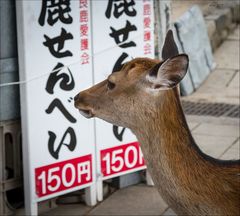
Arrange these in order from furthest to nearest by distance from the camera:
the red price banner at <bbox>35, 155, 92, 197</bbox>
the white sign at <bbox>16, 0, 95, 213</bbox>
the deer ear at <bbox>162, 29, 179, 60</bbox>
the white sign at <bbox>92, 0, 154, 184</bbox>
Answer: the white sign at <bbox>92, 0, 154, 184</bbox>
the red price banner at <bbox>35, 155, 92, 197</bbox>
the white sign at <bbox>16, 0, 95, 213</bbox>
the deer ear at <bbox>162, 29, 179, 60</bbox>

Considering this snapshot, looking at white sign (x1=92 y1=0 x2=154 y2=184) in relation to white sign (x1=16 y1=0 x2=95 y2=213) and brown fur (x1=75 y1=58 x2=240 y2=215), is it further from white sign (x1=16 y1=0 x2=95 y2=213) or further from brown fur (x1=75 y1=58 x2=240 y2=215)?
brown fur (x1=75 y1=58 x2=240 y2=215)

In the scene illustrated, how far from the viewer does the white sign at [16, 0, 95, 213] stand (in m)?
6.71

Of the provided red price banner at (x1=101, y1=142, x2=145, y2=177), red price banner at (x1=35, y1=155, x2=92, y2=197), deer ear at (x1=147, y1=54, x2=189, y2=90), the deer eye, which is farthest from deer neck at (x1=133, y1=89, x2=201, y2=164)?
red price banner at (x1=101, y1=142, x2=145, y2=177)

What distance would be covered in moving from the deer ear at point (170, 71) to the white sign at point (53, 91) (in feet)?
7.65

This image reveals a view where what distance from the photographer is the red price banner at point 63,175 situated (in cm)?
695

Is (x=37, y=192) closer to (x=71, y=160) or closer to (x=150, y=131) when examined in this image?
(x=71, y=160)

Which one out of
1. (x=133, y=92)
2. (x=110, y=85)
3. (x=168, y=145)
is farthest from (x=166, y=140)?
(x=110, y=85)

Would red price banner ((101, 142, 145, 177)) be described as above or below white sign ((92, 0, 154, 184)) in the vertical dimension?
below

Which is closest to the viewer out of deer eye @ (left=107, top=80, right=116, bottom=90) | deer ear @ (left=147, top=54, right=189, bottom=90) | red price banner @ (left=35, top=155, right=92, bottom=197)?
deer ear @ (left=147, top=54, right=189, bottom=90)

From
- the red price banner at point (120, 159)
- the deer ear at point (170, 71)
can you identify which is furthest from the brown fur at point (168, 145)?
the red price banner at point (120, 159)

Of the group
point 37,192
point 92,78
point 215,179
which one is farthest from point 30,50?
point 215,179

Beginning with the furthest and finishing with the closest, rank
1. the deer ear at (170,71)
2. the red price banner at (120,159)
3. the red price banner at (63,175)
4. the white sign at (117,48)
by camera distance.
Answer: the red price banner at (120,159) < the white sign at (117,48) < the red price banner at (63,175) < the deer ear at (170,71)

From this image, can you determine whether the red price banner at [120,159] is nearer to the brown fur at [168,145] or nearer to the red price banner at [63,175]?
the red price banner at [63,175]

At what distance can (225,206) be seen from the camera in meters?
4.72
